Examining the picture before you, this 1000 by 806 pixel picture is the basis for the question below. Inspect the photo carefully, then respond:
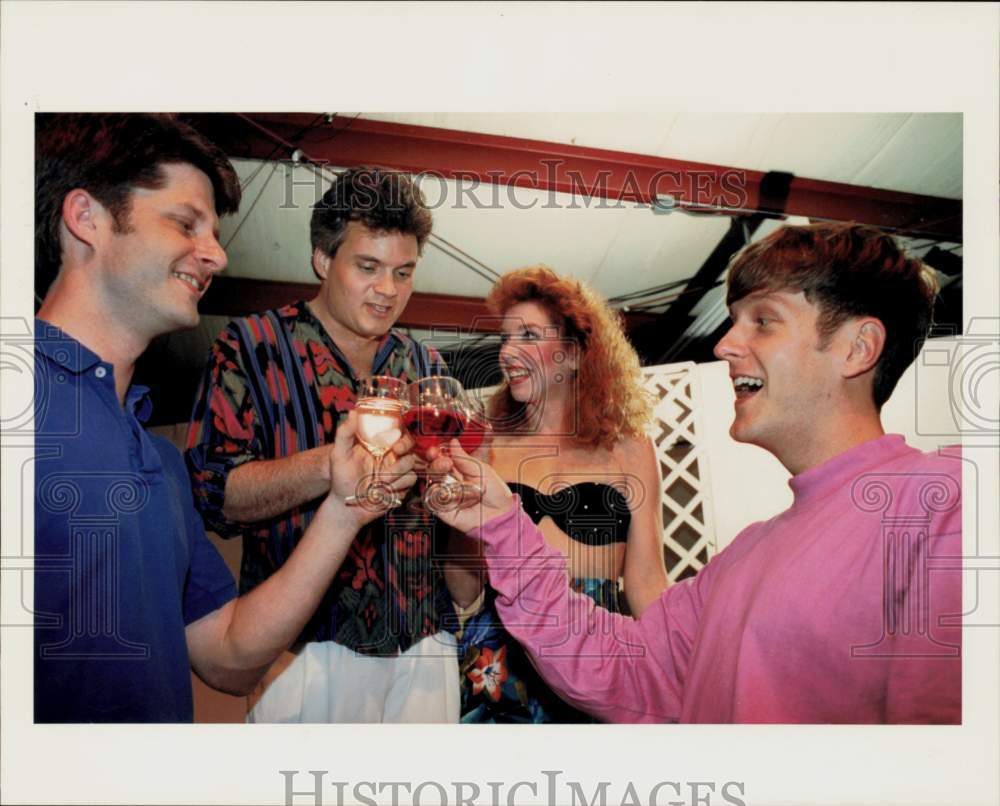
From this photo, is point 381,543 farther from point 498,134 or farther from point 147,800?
point 498,134

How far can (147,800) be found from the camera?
2.15 m

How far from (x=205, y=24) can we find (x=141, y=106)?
214mm

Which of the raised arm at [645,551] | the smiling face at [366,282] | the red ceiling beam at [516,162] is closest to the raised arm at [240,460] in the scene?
the smiling face at [366,282]

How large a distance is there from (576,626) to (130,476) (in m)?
0.93

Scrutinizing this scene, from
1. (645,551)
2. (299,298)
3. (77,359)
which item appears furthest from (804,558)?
(77,359)

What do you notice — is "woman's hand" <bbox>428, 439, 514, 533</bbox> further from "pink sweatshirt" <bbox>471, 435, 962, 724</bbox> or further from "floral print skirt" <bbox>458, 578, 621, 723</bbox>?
"floral print skirt" <bbox>458, 578, 621, 723</bbox>

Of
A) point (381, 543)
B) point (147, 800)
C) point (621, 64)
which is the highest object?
point (621, 64)

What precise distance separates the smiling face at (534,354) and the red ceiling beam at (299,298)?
8cm

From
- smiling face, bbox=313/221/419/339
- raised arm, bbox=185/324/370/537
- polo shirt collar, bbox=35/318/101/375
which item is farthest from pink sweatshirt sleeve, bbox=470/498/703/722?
polo shirt collar, bbox=35/318/101/375

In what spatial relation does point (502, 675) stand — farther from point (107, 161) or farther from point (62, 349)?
point (107, 161)

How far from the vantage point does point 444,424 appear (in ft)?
6.79

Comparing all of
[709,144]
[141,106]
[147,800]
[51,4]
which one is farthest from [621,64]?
[147,800]

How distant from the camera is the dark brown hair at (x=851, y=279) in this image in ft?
6.95

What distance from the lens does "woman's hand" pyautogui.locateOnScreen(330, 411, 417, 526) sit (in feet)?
6.77
